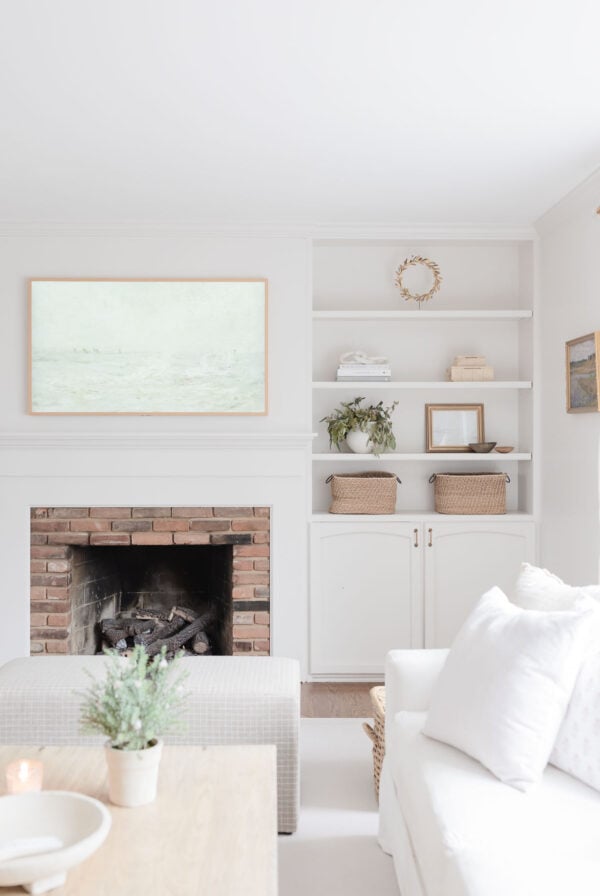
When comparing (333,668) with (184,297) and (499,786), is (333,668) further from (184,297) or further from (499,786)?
(499,786)

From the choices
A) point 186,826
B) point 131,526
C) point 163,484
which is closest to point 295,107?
point 163,484

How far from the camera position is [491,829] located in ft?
5.76

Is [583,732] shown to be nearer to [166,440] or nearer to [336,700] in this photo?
[336,700]

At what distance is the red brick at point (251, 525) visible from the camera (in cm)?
434

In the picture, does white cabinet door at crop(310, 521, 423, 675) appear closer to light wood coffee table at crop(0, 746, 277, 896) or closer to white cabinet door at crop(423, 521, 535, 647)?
white cabinet door at crop(423, 521, 535, 647)

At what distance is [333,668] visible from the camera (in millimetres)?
4383

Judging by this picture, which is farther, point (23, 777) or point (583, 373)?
point (583, 373)

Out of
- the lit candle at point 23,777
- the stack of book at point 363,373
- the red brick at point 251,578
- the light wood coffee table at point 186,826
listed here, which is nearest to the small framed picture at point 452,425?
the stack of book at point 363,373

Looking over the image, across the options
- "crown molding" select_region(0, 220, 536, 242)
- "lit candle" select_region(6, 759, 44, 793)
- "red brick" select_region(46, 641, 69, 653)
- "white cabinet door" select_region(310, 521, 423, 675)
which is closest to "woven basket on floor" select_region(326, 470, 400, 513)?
"white cabinet door" select_region(310, 521, 423, 675)

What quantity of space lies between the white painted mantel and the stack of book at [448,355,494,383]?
2.97ft

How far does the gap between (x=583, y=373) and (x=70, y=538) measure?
105 inches

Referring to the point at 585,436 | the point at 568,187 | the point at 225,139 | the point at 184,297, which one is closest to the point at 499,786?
the point at 585,436

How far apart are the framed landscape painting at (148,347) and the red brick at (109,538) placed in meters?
0.64

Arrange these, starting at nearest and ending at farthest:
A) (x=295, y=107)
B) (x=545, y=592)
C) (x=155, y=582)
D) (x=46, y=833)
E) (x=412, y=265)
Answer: (x=46, y=833)
(x=545, y=592)
(x=295, y=107)
(x=412, y=265)
(x=155, y=582)
